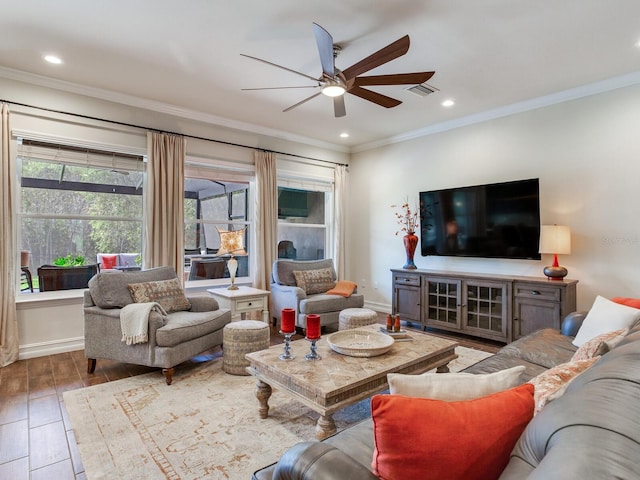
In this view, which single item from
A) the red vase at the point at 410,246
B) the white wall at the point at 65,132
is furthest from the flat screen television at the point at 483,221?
the white wall at the point at 65,132

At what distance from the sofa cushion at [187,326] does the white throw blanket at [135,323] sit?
0.12 meters

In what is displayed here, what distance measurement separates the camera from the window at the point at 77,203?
12.9 ft

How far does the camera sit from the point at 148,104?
14.6 ft

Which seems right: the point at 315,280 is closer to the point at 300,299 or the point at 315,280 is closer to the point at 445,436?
the point at 300,299

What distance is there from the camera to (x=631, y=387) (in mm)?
800

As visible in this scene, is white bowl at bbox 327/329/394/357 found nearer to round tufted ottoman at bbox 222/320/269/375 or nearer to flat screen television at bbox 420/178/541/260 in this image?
round tufted ottoman at bbox 222/320/269/375

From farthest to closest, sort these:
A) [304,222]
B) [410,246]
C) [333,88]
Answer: [304,222] → [410,246] → [333,88]

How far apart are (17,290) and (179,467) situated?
3.14 m

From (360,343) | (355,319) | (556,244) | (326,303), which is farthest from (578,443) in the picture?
→ (326,303)

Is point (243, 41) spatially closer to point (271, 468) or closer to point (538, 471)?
point (271, 468)

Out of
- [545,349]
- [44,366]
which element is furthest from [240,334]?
[545,349]

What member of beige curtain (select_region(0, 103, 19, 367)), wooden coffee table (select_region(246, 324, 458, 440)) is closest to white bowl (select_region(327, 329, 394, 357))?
wooden coffee table (select_region(246, 324, 458, 440))

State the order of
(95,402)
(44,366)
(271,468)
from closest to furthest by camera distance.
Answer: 1. (271,468)
2. (95,402)
3. (44,366)

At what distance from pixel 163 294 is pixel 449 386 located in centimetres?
323
